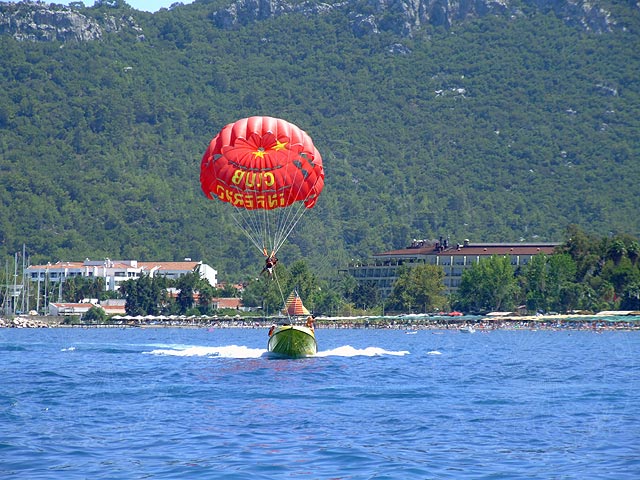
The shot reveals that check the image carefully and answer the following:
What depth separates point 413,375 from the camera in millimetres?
53625

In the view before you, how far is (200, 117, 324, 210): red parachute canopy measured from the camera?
55.5 m

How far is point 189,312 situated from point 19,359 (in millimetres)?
117911

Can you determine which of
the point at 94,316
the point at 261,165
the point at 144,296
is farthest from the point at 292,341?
the point at 144,296

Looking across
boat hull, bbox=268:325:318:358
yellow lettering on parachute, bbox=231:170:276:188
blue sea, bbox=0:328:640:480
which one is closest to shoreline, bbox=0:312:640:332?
boat hull, bbox=268:325:318:358

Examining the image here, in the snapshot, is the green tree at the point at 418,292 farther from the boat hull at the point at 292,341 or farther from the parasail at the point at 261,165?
the parasail at the point at 261,165

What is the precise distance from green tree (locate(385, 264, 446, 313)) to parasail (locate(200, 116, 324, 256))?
11773cm

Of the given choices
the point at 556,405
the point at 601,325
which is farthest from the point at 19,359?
the point at 601,325

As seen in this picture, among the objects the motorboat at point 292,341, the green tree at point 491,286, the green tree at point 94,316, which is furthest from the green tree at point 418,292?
the motorboat at point 292,341

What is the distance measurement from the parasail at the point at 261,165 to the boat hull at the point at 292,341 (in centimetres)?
477

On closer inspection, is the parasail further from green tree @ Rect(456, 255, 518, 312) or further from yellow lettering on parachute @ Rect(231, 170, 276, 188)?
green tree @ Rect(456, 255, 518, 312)

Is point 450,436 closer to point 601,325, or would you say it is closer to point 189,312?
point 601,325

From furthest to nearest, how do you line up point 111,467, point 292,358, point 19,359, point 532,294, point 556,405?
point 532,294 → point 19,359 → point 292,358 → point 556,405 → point 111,467

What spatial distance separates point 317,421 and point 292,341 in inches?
935

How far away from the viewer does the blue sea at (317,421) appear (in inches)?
1134
